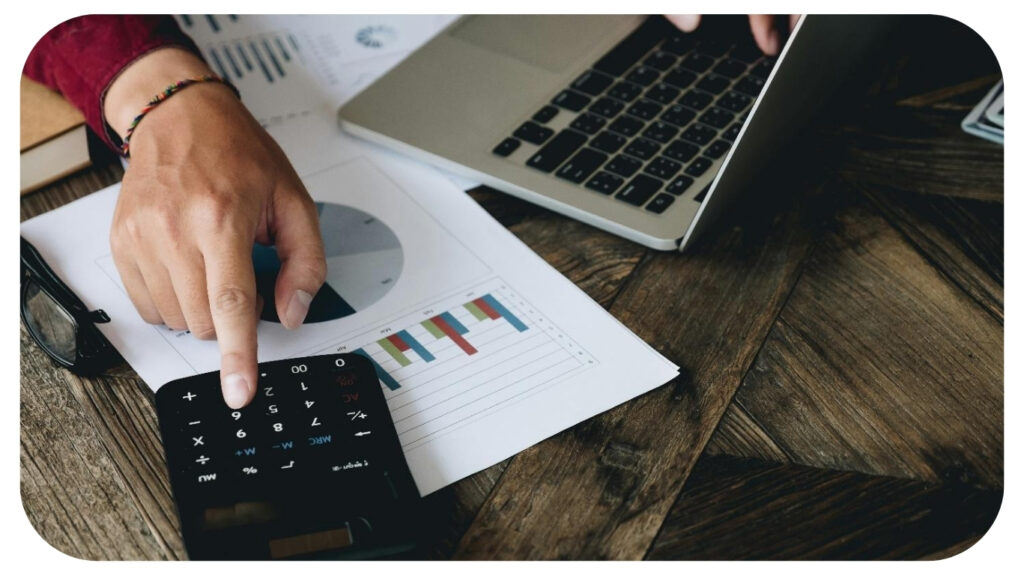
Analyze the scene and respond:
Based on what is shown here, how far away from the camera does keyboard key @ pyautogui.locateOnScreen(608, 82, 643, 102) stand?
0.70 metres

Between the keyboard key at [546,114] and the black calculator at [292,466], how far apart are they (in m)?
0.26

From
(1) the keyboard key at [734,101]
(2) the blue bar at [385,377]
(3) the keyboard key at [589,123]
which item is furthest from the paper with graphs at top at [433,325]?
(1) the keyboard key at [734,101]

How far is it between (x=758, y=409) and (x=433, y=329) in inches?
8.0

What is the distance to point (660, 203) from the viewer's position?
2.03ft

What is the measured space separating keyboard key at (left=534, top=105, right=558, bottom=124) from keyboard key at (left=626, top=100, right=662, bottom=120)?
0.19 ft

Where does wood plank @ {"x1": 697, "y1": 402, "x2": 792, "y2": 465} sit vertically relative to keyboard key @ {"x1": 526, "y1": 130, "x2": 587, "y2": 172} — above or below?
below

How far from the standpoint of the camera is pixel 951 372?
1.77 feet

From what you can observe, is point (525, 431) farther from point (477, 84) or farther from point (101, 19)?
point (101, 19)

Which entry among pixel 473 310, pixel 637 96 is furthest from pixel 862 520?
pixel 637 96

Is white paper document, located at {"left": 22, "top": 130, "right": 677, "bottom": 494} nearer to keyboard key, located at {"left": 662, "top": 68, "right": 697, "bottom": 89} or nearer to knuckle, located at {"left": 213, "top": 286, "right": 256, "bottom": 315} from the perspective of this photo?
knuckle, located at {"left": 213, "top": 286, "right": 256, "bottom": 315}

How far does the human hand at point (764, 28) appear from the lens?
73 cm

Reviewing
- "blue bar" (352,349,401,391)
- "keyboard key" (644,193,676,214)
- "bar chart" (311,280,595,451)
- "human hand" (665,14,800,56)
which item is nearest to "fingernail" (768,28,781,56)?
"human hand" (665,14,800,56)

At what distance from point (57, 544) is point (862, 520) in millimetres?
418

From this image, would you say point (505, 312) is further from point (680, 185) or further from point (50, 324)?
point (50, 324)
